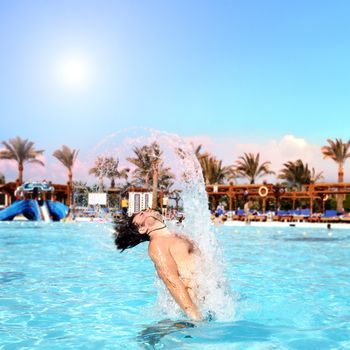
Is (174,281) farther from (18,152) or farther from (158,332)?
(18,152)

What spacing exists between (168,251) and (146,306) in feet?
7.78

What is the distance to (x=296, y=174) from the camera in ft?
173

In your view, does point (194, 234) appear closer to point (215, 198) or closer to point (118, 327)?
point (118, 327)

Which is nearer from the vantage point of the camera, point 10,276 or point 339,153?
point 10,276

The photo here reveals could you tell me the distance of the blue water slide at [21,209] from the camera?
1264 inches

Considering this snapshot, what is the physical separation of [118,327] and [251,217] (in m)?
30.3

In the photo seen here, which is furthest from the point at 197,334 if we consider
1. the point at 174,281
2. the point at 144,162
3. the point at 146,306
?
the point at 144,162

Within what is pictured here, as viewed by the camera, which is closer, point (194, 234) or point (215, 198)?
point (194, 234)

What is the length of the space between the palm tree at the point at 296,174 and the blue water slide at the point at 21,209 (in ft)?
99.6

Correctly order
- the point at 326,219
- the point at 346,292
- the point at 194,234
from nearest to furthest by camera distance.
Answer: the point at 194,234 < the point at 346,292 < the point at 326,219

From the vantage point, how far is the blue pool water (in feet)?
14.9

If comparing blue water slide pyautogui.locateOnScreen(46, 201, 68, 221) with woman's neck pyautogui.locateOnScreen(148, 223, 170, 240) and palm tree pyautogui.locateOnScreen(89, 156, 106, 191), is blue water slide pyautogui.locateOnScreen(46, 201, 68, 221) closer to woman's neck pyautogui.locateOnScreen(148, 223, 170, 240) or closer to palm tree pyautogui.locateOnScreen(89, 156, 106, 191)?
palm tree pyautogui.locateOnScreen(89, 156, 106, 191)

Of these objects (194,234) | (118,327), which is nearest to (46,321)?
(118,327)

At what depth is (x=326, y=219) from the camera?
34031 mm
